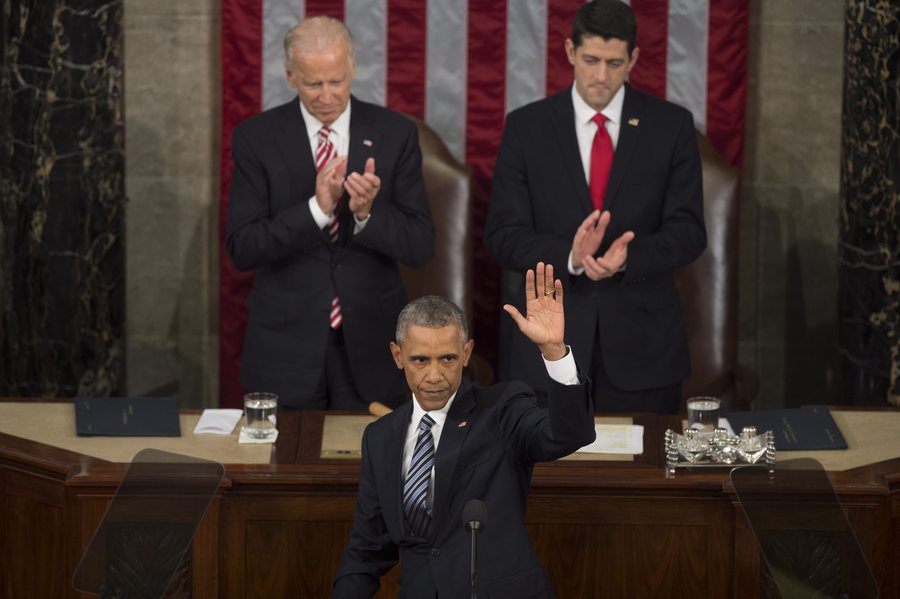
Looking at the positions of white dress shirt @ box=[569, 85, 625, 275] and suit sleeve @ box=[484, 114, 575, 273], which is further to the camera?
white dress shirt @ box=[569, 85, 625, 275]

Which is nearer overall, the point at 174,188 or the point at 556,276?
the point at 556,276

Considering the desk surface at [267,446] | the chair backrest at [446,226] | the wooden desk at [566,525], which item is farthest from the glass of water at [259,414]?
the chair backrest at [446,226]

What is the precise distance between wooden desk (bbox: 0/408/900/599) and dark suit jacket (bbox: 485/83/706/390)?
95cm

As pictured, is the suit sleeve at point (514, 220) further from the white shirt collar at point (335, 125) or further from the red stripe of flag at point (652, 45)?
the red stripe of flag at point (652, 45)

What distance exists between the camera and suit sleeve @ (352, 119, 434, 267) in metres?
5.31

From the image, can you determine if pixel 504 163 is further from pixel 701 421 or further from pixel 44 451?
pixel 44 451

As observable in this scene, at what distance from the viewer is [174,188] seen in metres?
6.90

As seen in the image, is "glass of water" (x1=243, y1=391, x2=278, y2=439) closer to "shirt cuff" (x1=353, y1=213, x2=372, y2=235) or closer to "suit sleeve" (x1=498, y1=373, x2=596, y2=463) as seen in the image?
"shirt cuff" (x1=353, y1=213, x2=372, y2=235)

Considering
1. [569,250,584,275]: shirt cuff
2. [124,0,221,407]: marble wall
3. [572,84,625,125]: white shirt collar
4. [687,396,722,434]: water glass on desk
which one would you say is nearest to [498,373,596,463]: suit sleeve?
[687,396,722,434]: water glass on desk

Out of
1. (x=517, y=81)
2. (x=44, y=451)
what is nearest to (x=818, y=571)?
(x=44, y=451)

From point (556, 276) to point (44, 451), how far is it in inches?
69.7

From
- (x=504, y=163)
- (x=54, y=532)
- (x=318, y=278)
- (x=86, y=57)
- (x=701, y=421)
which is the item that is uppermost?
(x=86, y=57)

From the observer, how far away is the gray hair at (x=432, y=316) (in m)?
3.86

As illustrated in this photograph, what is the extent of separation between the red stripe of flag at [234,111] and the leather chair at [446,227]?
769 mm
